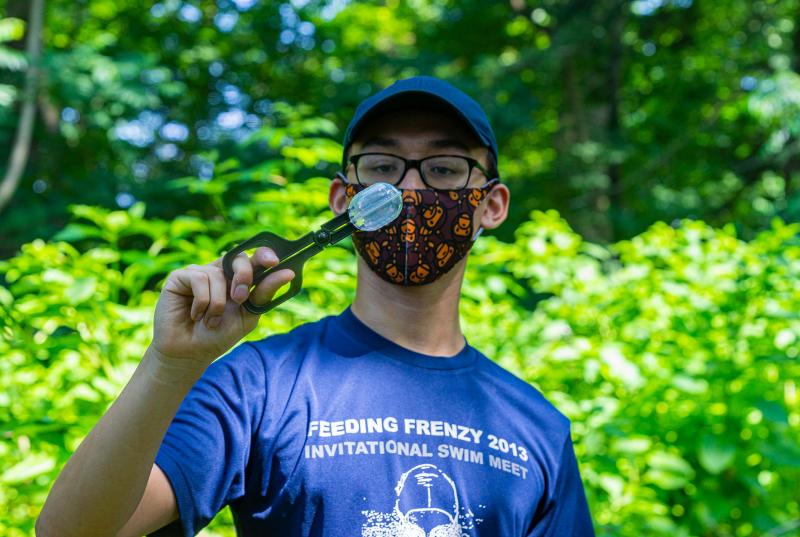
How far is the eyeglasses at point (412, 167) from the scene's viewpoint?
73.2 inches

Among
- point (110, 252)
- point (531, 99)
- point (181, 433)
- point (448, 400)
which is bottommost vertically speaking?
point (181, 433)

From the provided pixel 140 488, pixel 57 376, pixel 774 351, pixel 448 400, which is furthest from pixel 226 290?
pixel 774 351

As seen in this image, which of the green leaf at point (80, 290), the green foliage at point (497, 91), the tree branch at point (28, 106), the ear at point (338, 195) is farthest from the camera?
the green foliage at point (497, 91)

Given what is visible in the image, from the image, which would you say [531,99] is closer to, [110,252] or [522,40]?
[522,40]

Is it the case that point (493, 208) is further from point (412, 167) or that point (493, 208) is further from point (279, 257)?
point (279, 257)

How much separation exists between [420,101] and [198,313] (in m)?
0.91

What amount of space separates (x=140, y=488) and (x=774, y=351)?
8.55 feet

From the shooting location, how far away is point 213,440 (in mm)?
1404

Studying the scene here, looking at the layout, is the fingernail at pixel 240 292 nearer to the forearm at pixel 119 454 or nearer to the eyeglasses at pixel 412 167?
the forearm at pixel 119 454

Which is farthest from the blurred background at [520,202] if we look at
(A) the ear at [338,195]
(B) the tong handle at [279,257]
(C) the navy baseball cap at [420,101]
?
(B) the tong handle at [279,257]

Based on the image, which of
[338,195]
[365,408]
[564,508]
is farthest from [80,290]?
[564,508]

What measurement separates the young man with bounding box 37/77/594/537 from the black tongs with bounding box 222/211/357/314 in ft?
0.07

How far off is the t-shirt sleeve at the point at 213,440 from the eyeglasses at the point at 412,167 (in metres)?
0.55

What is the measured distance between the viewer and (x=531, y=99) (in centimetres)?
1039
